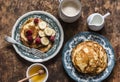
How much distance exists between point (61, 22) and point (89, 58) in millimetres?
203

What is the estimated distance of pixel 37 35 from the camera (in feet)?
6.56

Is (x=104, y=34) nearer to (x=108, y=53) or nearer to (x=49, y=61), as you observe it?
(x=108, y=53)

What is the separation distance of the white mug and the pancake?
7cm

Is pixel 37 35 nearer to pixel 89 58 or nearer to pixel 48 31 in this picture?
pixel 48 31

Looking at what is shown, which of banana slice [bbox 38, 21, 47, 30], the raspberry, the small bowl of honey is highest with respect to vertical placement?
banana slice [bbox 38, 21, 47, 30]

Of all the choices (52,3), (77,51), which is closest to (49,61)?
(77,51)

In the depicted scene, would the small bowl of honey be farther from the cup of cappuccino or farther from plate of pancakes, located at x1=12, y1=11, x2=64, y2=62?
the cup of cappuccino

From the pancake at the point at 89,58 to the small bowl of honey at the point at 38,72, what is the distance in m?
0.13

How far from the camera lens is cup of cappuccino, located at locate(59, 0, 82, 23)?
196cm

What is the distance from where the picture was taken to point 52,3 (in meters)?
2.04

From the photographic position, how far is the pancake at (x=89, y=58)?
1963 millimetres

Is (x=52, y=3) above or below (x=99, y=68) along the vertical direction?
above

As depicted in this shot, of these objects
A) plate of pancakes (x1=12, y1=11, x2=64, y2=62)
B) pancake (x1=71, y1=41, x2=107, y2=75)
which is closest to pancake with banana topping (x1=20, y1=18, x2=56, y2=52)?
plate of pancakes (x1=12, y1=11, x2=64, y2=62)

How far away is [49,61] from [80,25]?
8.0 inches
